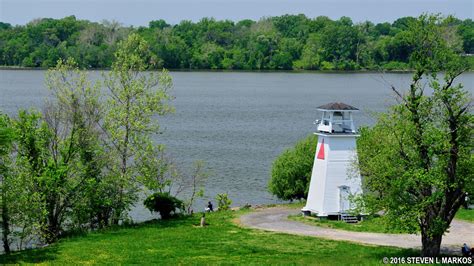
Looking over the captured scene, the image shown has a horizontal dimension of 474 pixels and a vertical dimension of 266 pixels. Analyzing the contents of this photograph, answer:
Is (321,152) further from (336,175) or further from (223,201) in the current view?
(223,201)

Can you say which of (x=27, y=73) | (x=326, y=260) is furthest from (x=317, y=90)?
(x=326, y=260)

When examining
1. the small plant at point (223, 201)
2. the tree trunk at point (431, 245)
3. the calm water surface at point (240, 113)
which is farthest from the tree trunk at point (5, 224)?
the tree trunk at point (431, 245)

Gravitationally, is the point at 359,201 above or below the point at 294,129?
above

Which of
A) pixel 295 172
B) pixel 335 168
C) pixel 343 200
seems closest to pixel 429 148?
pixel 335 168

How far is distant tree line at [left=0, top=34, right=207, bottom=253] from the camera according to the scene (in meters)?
39.3

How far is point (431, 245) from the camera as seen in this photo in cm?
3256

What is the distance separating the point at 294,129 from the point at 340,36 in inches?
4349

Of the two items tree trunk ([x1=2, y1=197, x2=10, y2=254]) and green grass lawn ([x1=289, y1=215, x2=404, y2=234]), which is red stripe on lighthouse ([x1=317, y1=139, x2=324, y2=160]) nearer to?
green grass lawn ([x1=289, y1=215, x2=404, y2=234])

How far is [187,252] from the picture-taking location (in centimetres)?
3456

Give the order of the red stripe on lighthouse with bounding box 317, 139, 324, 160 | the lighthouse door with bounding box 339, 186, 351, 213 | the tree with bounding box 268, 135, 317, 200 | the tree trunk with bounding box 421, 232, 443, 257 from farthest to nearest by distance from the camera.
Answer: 1. the tree with bounding box 268, 135, 317, 200
2. the red stripe on lighthouse with bounding box 317, 139, 324, 160
3. the lighthouse door with bounding box 339, 186, 351, 213
4. the tree trunk with bounding box 421, 232, 443, 257

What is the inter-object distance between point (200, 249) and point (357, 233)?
28.4 feet

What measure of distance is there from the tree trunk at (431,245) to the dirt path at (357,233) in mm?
2042

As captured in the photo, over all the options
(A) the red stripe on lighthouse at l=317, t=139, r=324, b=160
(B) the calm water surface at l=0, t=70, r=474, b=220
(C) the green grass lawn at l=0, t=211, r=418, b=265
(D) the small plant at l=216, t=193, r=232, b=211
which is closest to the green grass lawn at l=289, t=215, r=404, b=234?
(A) the red stripe on lighthouse at l=317, t=139, r=324, b=160

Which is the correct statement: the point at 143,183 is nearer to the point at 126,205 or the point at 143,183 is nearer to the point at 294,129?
the point at 126,205
